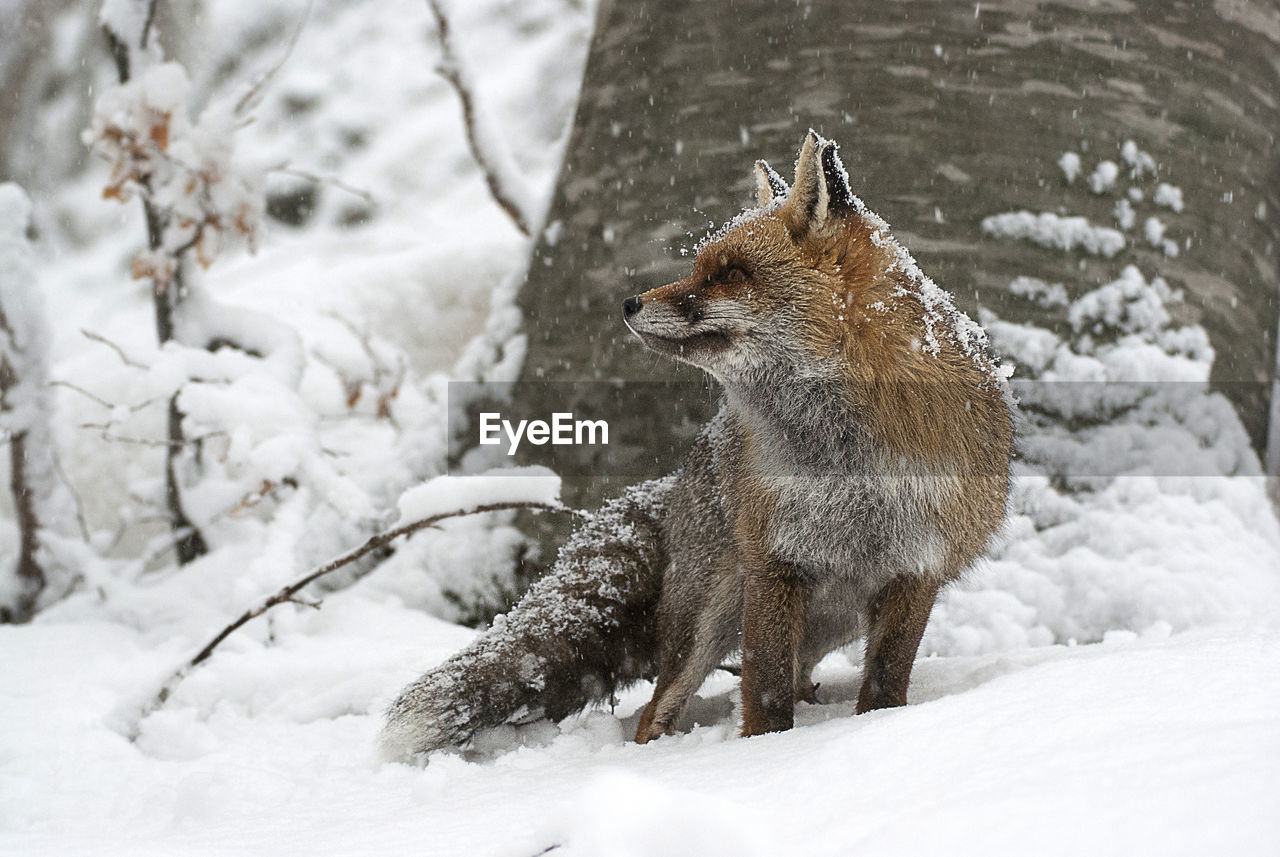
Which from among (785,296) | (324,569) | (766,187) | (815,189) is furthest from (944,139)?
(324,569)

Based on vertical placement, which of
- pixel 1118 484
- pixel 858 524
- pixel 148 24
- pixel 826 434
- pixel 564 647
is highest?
pixel 148 24

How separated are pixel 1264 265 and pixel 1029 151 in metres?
1.32

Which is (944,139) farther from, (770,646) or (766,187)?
(770,646)

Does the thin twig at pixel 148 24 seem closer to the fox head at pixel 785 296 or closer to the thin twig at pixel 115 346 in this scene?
the thin twig at pixel 115 346

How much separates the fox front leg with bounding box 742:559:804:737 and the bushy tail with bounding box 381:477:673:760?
0.53 meters

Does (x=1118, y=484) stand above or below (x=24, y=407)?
above

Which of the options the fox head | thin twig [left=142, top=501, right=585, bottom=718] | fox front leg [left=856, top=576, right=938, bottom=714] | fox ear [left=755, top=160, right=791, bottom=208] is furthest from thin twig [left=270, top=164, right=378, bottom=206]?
fox front leg [left=856, top=576, right=938, bottom=714]

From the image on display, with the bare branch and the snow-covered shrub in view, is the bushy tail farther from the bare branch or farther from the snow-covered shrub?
the bare branch

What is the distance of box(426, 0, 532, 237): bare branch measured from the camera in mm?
5132

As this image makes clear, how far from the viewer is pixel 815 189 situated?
2158 mm

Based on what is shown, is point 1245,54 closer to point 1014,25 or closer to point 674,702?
point 1014,25

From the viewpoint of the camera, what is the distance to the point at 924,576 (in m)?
2.24

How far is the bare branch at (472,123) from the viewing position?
5.13 m

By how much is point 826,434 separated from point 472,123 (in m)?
3.81
